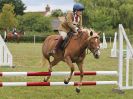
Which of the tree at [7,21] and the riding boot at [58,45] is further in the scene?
the tree at [7,21]

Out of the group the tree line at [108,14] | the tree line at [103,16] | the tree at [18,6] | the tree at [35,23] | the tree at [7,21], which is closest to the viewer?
the tree line at [108,14]

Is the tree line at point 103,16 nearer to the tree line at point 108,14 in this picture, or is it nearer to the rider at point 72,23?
the tree line at point 108,14

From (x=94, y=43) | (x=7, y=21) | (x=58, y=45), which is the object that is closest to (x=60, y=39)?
(x=58, y=45)

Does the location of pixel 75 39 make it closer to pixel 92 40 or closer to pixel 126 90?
pixel 92 40

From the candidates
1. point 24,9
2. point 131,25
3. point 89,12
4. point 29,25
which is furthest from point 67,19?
point 24,9

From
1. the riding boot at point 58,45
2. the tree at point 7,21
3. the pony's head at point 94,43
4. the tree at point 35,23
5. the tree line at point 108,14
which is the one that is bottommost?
the tree at point 35,23

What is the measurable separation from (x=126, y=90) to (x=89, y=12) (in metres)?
57.4

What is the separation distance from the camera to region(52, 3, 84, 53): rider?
32.7 ft

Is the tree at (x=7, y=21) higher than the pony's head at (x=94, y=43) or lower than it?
lower

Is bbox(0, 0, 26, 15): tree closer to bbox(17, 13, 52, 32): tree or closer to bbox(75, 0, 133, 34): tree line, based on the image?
bbox(17, 13, 52, 32): tree

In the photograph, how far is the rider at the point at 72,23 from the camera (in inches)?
392

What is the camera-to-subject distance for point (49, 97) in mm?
9422

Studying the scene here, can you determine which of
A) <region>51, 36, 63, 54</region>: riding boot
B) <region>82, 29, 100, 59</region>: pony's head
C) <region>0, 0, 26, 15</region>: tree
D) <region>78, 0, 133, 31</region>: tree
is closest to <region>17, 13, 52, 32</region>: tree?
<region>78, 0, 133, 31</region>: tree

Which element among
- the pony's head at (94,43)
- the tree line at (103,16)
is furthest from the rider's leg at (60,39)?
the tree line at (103,16)
